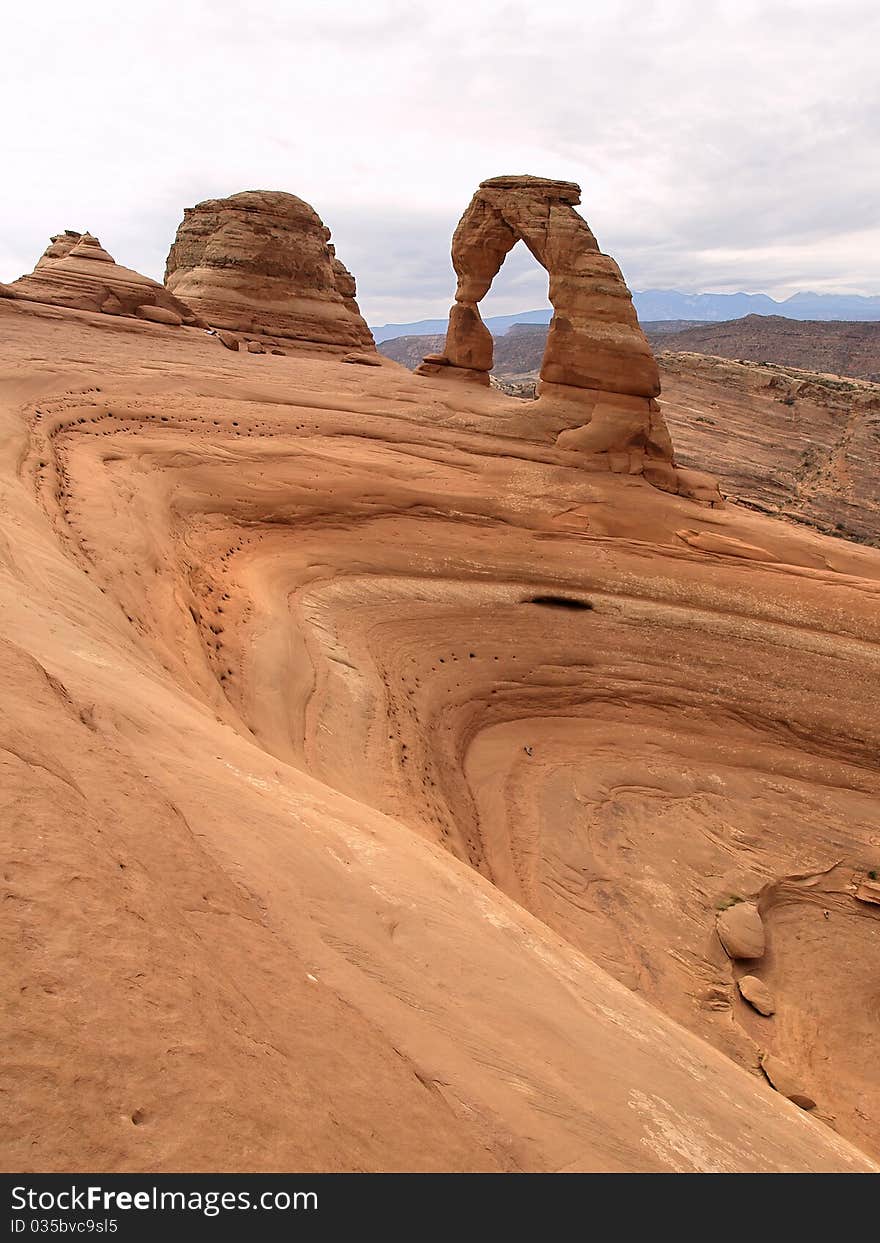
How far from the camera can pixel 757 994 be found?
860cm

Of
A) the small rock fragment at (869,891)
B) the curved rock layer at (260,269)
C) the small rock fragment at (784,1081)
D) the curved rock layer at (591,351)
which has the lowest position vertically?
the small rock fragment at (784,1081)

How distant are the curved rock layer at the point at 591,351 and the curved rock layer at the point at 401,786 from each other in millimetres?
1167

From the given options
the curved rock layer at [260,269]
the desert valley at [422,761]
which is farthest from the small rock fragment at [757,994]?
the curved rock layer at [260,269]

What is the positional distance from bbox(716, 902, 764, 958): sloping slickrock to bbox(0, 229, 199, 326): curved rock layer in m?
22.9

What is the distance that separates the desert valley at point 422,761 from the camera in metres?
2.73

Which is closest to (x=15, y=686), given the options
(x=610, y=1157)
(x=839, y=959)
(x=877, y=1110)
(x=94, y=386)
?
(x=610, y=1157)

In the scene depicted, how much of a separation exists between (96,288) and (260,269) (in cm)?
1131

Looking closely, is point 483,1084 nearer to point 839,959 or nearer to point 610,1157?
point 610,1157

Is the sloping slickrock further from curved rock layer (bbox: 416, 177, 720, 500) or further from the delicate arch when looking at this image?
the delicate arch

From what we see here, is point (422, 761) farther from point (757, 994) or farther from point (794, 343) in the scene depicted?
point (794, 343)

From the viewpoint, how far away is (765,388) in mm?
34469

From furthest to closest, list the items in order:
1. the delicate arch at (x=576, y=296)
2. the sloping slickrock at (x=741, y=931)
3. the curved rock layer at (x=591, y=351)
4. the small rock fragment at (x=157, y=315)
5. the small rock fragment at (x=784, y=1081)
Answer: the small rock fragment at (x=157, y=315)
the delicate arch at (x=576, y=296)
the curved rock layer at (x=591, y=351)
the sloping slickrock at (x=741, y=931)
the small rock fragment at (x=784, y=1081)

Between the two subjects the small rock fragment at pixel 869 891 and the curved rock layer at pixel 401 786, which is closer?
the curved rock layer at pixel 401 786

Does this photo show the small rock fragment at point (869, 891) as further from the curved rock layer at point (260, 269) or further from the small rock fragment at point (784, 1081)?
the curved rock layer at point (260, 269)
